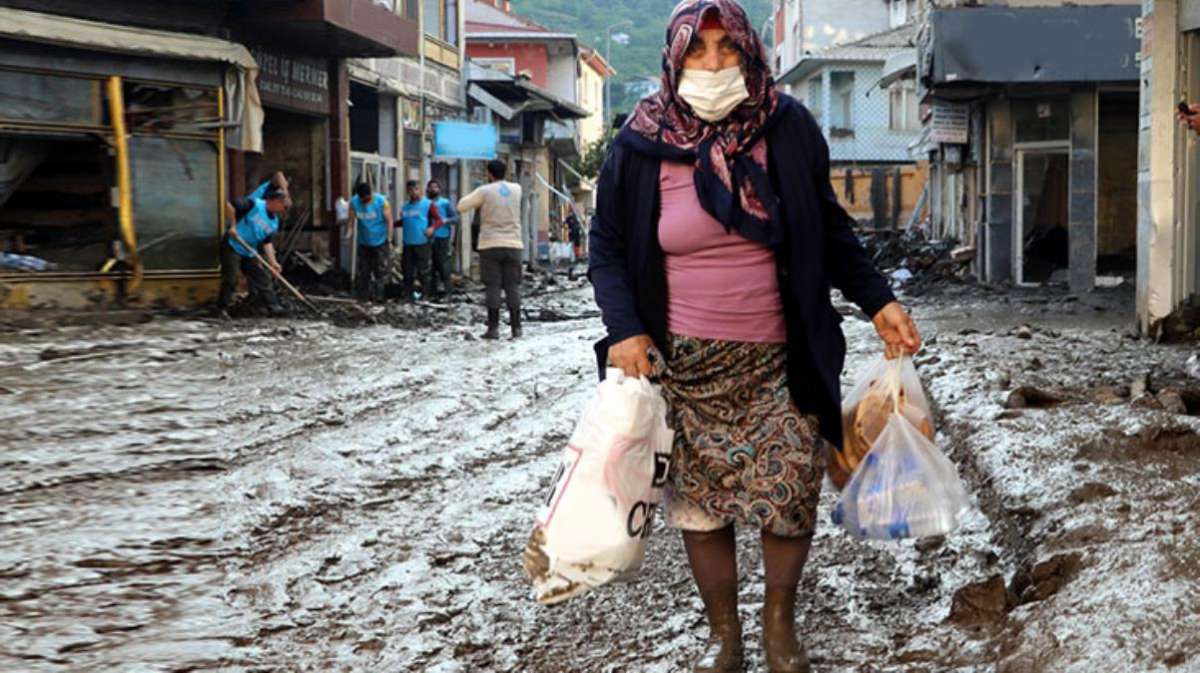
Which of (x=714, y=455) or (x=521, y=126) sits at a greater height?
(x=521, y=126)

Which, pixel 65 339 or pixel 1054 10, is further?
pixel 1054 10

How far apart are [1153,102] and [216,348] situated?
8.32 metres

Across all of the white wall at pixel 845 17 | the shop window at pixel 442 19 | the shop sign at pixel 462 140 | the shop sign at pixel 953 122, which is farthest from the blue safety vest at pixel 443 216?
the white wall at pixel 845 17

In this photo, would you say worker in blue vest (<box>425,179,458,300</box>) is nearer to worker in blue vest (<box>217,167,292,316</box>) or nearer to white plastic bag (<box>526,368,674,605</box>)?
worker in blue vest (<box>217,167,292,316</box>)

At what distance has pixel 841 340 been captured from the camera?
401 cm

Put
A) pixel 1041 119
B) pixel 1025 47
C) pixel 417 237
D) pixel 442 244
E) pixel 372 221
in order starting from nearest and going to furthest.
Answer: pixel 372 221, pixel 417 237, pixel 1025 47, pixel 442 244, pixel 1041 119

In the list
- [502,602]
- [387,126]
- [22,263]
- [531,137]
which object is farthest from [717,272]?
[531,137]

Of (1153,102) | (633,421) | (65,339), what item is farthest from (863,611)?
(65,339)

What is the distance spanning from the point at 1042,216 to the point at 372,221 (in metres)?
12.3

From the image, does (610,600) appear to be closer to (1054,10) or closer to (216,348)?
(216,348)

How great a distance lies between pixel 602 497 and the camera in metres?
3.80

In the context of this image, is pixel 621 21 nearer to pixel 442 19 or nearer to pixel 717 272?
pixel 442 19

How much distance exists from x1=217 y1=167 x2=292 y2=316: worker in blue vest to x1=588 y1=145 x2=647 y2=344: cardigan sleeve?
1272 centimetres

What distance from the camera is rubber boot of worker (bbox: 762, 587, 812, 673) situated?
389cm
